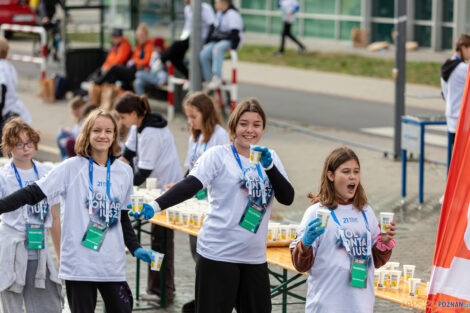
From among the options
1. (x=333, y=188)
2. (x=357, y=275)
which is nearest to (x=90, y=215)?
(x=333, y=188)

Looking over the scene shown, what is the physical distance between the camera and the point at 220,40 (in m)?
18.0

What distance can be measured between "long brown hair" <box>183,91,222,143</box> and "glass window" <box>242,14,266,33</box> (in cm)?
3065

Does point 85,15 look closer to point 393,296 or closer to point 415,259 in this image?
point 415,259

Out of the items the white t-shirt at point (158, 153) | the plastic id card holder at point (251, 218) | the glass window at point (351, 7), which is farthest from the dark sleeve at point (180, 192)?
the glass window at point (351, 7)

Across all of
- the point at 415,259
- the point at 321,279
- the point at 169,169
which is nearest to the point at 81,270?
the point at 321,279

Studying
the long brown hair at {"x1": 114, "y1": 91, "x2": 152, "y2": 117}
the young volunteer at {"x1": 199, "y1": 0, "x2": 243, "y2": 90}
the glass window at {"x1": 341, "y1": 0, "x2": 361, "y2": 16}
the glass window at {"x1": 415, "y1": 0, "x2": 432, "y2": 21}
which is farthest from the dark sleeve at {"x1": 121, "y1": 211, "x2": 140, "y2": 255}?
the glass window at {"x1": 341, "y1": 0, "x2": 361, "y2": 16}

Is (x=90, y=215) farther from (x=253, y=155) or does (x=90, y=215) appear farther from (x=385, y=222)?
(x=385, y=222)

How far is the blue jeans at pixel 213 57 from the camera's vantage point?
17781 millimetres

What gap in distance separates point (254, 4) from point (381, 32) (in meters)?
7.10

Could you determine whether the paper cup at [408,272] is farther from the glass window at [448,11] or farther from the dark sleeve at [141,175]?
the glass window at [448,11]

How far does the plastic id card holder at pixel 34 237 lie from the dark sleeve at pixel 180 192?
1.39 metres

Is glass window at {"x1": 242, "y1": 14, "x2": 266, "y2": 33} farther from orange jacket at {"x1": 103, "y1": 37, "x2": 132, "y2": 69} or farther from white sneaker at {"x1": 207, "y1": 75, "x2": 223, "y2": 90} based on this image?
white sneaker at {"x1": 207, "y1": 75, "x2": 223, "y2": 90}

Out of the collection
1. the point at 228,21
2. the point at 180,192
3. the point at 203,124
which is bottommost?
the point at 180,192

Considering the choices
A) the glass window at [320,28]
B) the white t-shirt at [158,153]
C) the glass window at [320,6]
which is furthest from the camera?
the glass window at [320,28]
